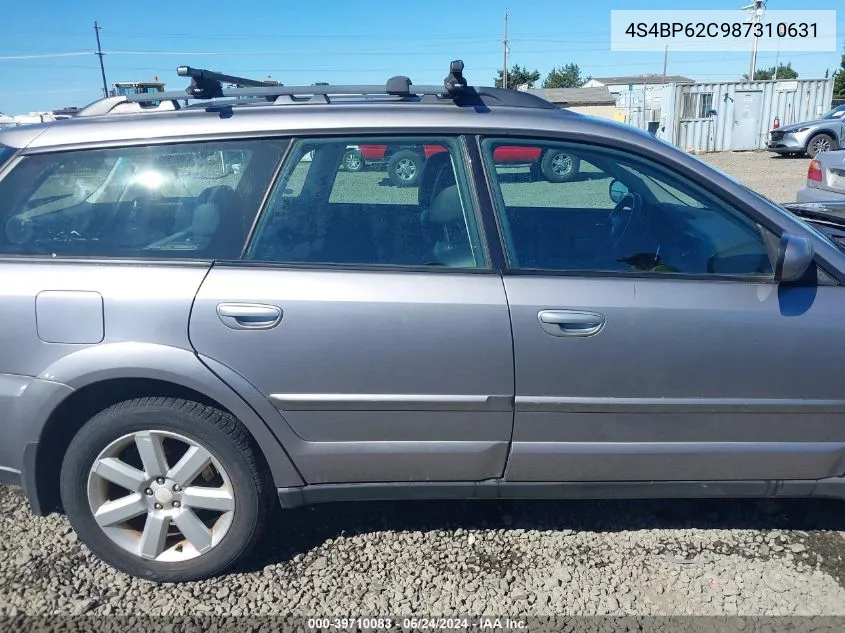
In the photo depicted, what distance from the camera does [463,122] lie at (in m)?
2.35

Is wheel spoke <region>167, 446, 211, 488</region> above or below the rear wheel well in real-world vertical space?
below

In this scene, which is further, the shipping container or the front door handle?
the shipping container

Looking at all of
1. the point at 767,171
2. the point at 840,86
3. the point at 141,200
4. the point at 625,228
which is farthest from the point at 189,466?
the point at 840,86

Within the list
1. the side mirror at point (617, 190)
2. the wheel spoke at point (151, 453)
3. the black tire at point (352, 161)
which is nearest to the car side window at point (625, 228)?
the side mirror at point (617, 190)

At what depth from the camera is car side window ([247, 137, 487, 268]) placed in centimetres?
231

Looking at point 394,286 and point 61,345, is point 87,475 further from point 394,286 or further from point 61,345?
point 394,286

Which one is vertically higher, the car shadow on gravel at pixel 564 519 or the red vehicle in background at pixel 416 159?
the red vehicle in background at pixel 416 159

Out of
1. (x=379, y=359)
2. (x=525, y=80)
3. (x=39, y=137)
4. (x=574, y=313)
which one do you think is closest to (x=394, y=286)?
(x=379, y=359)

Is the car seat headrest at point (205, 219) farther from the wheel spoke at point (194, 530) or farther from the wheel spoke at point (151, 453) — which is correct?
the wheel spoke at point (194, 530)

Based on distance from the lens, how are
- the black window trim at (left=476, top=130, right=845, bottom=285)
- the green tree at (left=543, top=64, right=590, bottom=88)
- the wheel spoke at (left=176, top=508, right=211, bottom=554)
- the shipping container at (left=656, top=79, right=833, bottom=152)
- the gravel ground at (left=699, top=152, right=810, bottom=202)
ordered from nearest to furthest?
the black window trim at (left=476, top=130, right=845, bottom=285)
the wheel spoke at (left=176, top=508, right=211, bottom=554)
the gravel ground at (left=699, top=152, right=810, bottom=202)
the shipping container at (left=656, top=79, right=833, bottom=152)
the green tree at (left=543, top=64, right=590, bottom=88)

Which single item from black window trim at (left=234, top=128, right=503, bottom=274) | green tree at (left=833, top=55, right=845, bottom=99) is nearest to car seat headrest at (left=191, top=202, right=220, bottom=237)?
black window trim at (left=234, top=128, right=503, bottom=274)

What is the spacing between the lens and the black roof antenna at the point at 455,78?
2486 millimetres

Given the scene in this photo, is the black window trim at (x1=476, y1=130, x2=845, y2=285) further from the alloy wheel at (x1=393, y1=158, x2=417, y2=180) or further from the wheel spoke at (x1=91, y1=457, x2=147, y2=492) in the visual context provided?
the wheel spoke at (x1=91, y1=457, x2=147, y2=492)

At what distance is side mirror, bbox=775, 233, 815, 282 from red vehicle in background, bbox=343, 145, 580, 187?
30.7 inches
